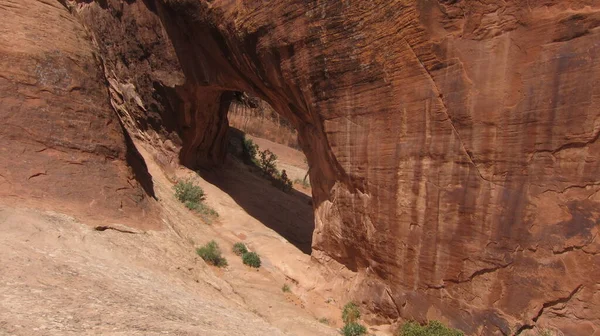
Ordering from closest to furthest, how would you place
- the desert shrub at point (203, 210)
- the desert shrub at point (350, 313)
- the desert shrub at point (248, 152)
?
1. the desert shrub at point (350, 313)
2. the desert shrub at point (203, 210)
3. the desert shrub at point (248, 152)

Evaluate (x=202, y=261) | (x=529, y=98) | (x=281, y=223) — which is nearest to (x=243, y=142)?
(x=281, y=223)

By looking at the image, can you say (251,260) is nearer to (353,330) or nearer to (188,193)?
(353,330)

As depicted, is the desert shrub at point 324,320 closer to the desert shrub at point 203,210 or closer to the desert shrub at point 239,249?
the desert shrub at point 239,249

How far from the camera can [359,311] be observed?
884cm

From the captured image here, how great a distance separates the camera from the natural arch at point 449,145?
20.5ft

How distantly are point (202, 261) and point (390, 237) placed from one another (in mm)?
3471

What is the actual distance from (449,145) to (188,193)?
306 inches

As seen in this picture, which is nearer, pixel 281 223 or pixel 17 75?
pixel 17 75

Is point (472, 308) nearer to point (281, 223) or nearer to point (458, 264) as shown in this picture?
point (458, 264)

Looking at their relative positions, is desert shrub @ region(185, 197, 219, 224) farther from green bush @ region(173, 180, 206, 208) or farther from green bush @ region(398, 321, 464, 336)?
green bush @ region(398, 321, 464, 336)

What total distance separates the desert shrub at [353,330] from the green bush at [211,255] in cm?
288

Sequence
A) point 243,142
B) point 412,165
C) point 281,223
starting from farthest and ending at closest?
point 243,142 < point 281,223 < point 412,165

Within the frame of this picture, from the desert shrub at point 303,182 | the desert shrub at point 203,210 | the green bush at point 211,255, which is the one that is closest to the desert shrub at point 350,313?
the green bush at point 211,255

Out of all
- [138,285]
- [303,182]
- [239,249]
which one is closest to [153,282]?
[138,285]
